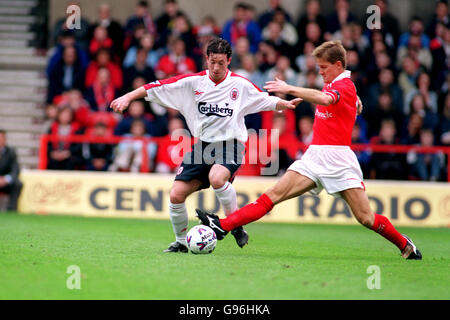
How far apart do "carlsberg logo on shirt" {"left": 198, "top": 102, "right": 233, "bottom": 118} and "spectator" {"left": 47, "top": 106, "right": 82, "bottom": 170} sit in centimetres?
636

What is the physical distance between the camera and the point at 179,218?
7.92 m

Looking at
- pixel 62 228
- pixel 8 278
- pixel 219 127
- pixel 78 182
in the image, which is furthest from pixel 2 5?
pixel 8 278

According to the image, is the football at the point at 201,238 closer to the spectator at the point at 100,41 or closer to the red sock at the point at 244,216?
the red sock at the point at 244,216

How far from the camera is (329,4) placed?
61.1 feet

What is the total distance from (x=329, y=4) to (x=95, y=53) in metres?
6.06

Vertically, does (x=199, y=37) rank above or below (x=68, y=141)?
above

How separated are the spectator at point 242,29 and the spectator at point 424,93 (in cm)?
338

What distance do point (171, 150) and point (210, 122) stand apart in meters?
5.92

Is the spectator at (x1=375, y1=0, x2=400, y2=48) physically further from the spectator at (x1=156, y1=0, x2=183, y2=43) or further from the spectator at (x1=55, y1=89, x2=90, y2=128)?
the spectator at (x1=55, y1=89, x2=90, y2=128)

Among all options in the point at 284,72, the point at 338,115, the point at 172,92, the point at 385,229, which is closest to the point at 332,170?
the point at 338,115

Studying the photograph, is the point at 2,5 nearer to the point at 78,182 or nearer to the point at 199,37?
the point at 199,37

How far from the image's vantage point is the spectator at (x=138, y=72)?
15.2m

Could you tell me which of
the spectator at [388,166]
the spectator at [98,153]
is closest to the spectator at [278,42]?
the spectator at [388,166]

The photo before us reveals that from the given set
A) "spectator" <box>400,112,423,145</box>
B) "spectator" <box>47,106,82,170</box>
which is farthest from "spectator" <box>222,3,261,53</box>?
"spectator" <box>47,106,82,170</box>
